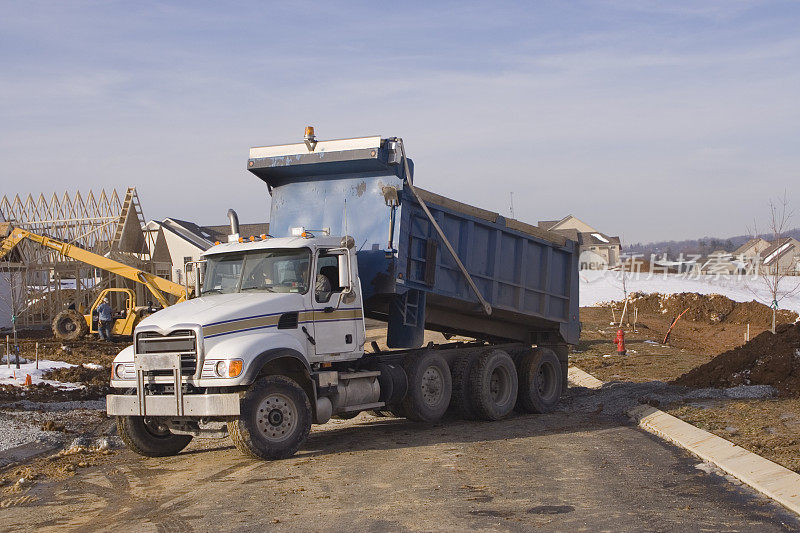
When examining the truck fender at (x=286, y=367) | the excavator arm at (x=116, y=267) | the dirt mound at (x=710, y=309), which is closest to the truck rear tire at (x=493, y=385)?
the truck fender at (x=286, y=367)

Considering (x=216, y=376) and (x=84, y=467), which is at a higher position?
(x=216, y=376)

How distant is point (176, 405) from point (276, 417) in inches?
46.3

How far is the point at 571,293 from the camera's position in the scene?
16312 millimetres

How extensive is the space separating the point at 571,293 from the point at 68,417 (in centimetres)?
904

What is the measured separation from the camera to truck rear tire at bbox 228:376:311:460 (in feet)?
33.6

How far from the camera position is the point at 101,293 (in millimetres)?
30141

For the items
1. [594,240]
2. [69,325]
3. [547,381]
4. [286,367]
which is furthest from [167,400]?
[594,240]

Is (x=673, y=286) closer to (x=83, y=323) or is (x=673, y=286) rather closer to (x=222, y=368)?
(x=83, y=323)

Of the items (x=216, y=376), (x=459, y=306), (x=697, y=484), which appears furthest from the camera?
(x=459, y=306)

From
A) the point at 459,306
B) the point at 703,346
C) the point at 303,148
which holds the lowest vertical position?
the point at 703,346

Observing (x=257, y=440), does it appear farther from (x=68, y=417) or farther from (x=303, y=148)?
(x=68, y=417)

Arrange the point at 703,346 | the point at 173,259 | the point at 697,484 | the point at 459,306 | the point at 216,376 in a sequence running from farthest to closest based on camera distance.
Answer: the point at 173,259 → the point at 703,346 → the point at 459,306 → the point at 216,376 → the point at 697,484

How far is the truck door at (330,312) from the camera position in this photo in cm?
1149

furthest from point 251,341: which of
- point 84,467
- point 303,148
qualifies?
point 303,148
